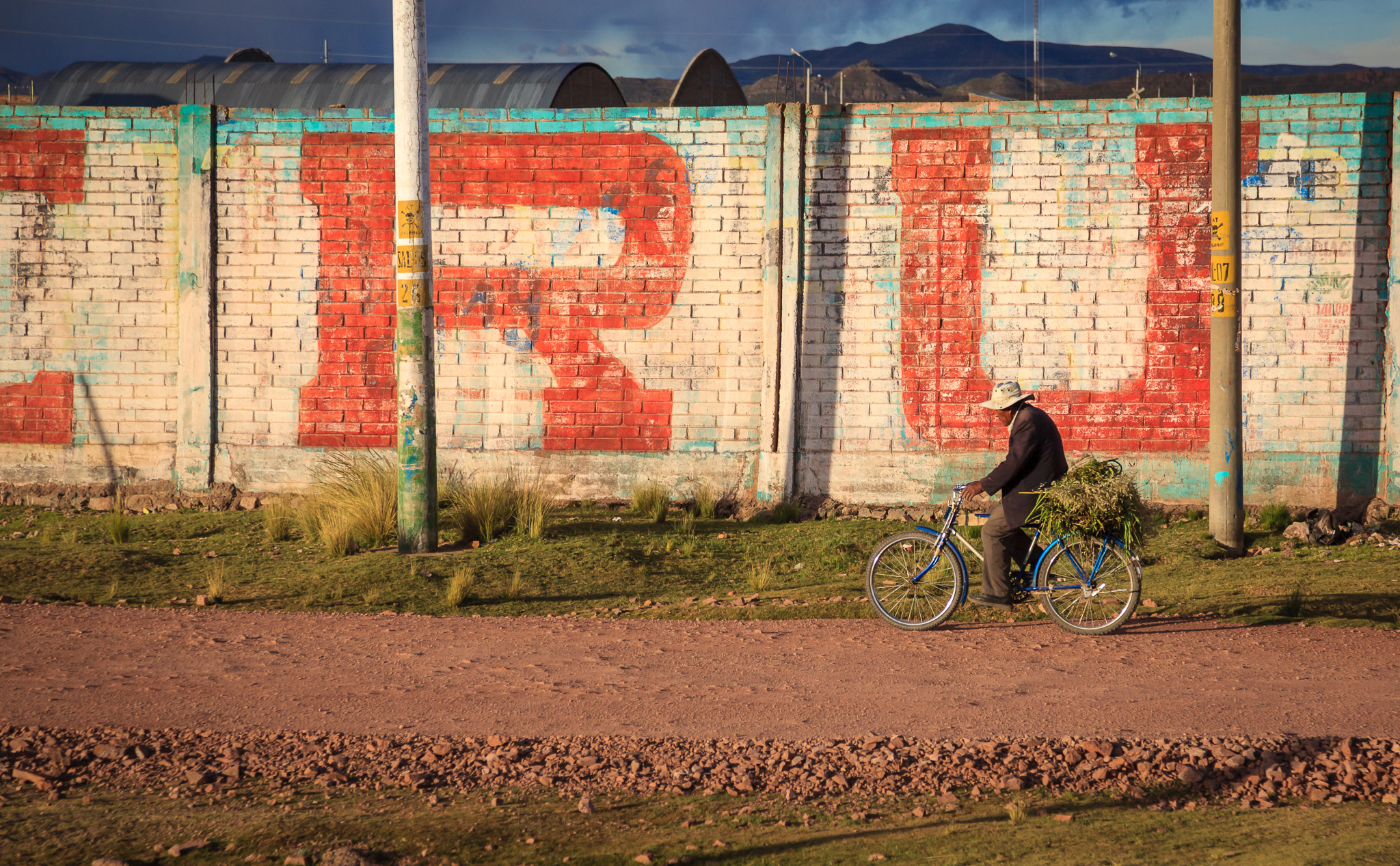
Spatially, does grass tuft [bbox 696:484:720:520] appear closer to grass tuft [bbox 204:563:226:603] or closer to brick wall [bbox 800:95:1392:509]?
brick wall [bbox 800:95:1392:509]

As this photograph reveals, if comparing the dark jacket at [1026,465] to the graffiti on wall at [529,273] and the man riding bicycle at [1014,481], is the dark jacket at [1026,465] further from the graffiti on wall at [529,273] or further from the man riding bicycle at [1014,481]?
the graffiti on wall at [529,273]

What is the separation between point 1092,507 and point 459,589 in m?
4.19

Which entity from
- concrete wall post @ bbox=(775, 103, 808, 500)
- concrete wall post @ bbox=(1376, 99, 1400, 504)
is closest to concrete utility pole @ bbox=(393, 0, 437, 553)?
concrete wall post @ bbox=(775, 103, 808, 500)

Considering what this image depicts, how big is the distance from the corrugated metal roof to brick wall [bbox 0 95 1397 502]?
532cm

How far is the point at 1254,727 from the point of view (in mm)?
4660

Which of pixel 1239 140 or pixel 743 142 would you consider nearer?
pixel 1239 140

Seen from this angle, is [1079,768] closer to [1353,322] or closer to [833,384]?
[833,384]

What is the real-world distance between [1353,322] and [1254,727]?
21.5 feet

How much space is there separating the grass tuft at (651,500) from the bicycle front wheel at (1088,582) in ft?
14.3

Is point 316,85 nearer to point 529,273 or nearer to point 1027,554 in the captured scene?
point 529,273

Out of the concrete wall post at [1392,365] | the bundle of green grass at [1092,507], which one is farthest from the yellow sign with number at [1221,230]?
the bundle of green grass at [1092,507]

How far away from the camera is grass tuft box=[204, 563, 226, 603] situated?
7250 millimetres

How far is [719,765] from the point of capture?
168 inches

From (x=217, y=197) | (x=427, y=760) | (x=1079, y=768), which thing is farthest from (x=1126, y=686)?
(x=217, y=197)
